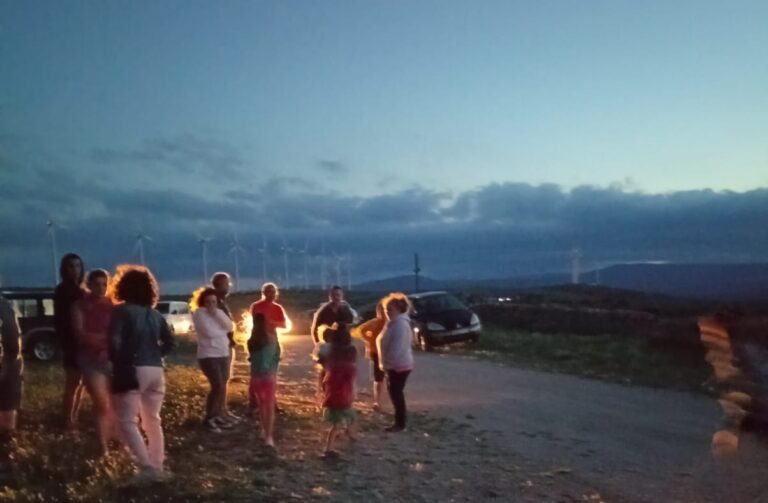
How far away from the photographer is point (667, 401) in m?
15.2

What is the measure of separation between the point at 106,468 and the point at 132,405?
59 centimetres

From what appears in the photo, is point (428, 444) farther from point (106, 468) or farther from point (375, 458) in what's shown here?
point (106, 468)

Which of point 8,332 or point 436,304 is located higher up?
point 8,332

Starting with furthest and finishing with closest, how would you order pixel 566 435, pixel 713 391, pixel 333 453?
pixel 713 391
pixel 566 435
pixel 333 453

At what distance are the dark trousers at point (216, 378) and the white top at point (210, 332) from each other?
0.26ft

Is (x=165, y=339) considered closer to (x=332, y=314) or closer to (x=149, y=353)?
(x=149, y=353)

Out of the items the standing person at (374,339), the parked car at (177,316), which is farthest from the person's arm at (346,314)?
the parked car at (177,316)

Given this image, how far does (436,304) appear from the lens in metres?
27.4

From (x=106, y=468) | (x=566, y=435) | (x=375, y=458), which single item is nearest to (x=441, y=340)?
(x=566, y=435)

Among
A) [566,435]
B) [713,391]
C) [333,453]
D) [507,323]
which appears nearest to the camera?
[333,453]

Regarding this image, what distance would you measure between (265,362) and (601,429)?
15.1 feet

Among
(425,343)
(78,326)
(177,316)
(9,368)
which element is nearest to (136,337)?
(78,326)

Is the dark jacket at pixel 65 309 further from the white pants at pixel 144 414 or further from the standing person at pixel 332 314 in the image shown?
the standing person at pixel 332 314

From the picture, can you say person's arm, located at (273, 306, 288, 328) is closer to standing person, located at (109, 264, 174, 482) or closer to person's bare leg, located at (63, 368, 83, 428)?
person's bare leg, located at (63, 368, 83, 428)
